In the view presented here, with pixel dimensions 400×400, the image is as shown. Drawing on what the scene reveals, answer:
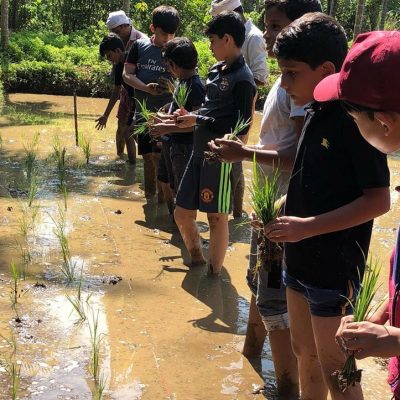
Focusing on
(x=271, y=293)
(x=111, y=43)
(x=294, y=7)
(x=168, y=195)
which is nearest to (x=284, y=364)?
(x=271, y=293)

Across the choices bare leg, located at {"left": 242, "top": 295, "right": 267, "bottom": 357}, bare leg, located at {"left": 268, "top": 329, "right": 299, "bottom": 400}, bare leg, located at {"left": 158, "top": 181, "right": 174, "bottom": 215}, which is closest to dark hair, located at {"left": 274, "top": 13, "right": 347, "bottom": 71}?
bare leg, located at {"left": 268, "top": 329, "right": 299, "bottom": 400}

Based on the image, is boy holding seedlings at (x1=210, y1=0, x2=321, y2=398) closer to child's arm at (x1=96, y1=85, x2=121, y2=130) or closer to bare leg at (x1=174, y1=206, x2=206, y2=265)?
bare leg at (x1=174, y1=206, x2=206, y2=265)

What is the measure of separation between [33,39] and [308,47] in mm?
16156

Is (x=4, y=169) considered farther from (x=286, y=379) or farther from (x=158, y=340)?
(x=286, y=379)

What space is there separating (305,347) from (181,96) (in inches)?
117

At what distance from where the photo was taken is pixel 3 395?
3.19m

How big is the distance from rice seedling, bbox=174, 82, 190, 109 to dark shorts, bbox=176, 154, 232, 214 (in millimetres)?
702

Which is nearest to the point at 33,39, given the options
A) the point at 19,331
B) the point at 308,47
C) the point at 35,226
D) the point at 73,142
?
the point at 73,142

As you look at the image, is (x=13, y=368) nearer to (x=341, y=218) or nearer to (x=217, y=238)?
(x=341, y=218)

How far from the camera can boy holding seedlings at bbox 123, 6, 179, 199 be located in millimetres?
6574

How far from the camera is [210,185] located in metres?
4.63

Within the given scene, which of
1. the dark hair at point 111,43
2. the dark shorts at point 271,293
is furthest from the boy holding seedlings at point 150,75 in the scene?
the dark shorts at point 271,293

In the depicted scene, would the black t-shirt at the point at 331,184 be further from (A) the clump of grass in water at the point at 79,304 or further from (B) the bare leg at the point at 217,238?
(B) the bare leg at the point at 217,238

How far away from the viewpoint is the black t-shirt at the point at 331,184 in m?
2.35
